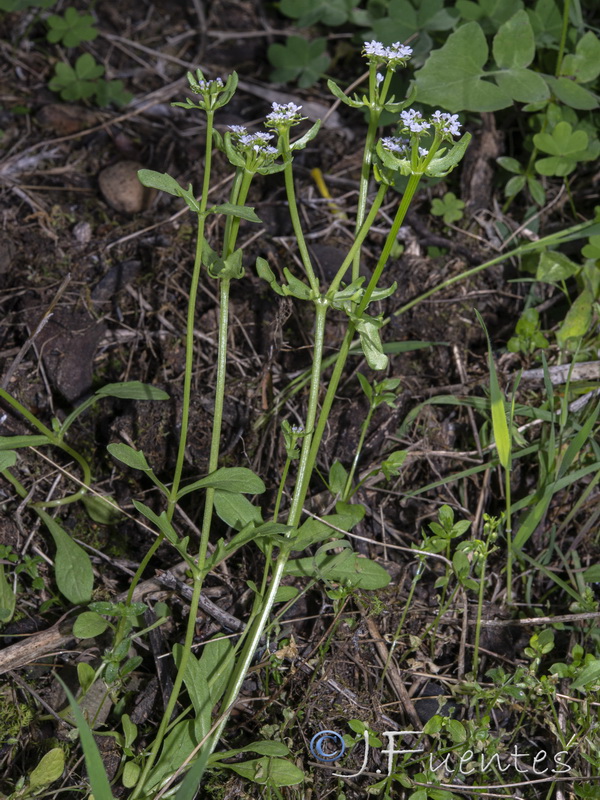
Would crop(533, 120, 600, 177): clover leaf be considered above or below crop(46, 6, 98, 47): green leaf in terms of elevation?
below

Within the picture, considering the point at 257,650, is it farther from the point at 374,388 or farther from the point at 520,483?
the point at 520,483

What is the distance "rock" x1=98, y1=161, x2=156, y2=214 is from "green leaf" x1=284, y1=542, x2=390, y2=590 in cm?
183

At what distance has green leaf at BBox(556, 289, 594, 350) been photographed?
2.79 m

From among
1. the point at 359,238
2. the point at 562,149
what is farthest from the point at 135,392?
the point at 562,149

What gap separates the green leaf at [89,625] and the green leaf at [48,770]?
0.29 meters

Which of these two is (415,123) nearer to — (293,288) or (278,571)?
(293,288)

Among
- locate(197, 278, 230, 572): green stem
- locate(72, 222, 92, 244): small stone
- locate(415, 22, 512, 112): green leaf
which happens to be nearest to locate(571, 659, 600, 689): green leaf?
locate(197, 278, 230, 572): green stem

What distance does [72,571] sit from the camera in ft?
7.36

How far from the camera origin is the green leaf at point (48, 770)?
1.89 metres

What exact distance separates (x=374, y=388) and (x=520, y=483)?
64 cm

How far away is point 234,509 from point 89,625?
1.71 feet

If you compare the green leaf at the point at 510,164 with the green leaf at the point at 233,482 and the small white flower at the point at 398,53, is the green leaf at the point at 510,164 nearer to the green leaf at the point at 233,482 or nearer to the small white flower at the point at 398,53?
the small white flower at the point at 398,53

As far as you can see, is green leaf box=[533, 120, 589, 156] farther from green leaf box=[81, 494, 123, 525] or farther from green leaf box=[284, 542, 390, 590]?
green leaf box=[81, 494, 123, 525]

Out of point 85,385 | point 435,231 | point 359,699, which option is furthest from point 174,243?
point 359,699
